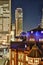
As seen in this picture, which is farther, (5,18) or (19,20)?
(5,18)

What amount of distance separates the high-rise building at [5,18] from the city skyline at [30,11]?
10.2 inches

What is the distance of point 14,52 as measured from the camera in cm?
388

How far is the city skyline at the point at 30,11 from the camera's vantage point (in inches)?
149

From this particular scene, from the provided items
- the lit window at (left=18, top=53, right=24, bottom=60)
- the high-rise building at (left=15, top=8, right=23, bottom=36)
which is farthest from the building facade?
the high-rise building at (left=15, top=8, right=23, bottom=36)

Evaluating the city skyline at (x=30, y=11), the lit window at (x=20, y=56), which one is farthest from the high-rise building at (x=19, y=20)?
the lit window at (x=20, y=56)

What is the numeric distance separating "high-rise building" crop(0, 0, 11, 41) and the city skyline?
0.85ft

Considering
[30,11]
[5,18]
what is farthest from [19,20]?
[5,18]

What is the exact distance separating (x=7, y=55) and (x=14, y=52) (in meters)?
0.21

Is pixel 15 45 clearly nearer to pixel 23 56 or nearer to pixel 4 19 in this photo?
pixel 23 56

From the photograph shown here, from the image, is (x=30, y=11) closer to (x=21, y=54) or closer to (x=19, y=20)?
(x=19, y=20)

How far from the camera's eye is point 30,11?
3.85 metres

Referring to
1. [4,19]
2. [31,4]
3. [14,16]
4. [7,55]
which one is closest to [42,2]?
[31,4]

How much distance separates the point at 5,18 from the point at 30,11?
0.66 metres

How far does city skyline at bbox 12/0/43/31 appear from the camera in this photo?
12.4 feet
